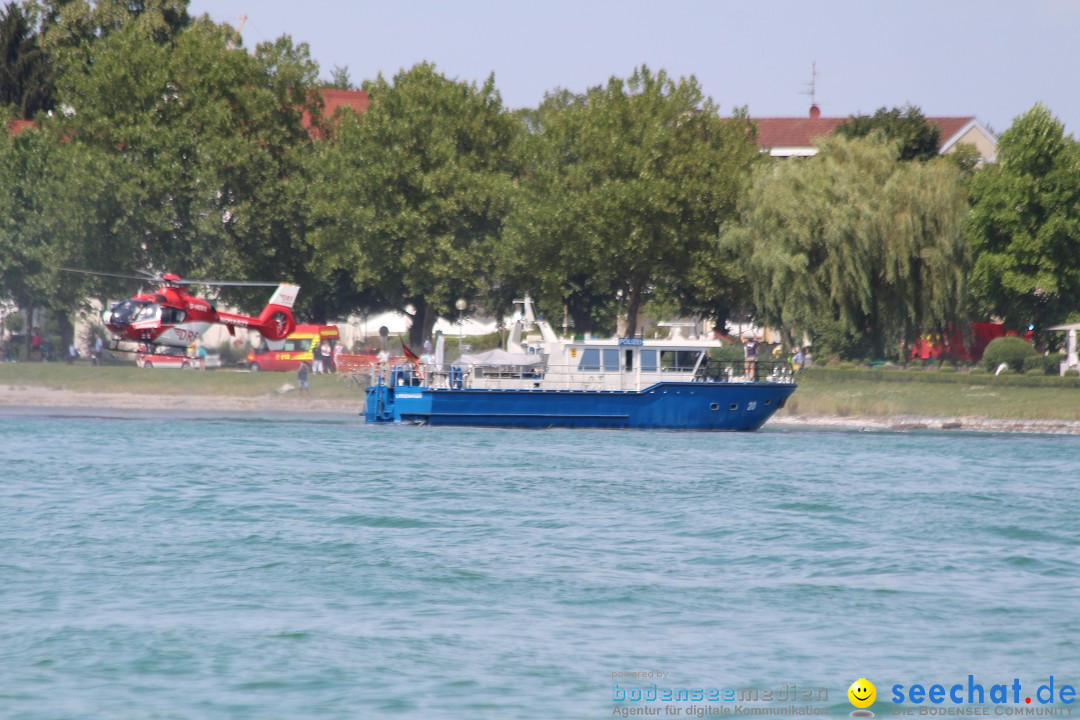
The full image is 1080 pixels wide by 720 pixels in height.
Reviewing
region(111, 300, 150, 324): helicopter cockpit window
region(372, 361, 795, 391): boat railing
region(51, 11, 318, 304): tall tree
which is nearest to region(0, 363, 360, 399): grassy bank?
region(51, 11, 318, 304): tall tree

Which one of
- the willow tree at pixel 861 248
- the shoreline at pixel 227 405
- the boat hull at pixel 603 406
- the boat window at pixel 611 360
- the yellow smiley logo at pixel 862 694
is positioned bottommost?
the yellow smiley logo at pixel 862 694

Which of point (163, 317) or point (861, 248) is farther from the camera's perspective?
point (861, 248)

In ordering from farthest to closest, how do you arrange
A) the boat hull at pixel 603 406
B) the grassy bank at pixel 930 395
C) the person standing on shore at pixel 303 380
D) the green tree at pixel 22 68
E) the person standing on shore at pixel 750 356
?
the green tree at pixel 22 68 < the person standing on shore at pixel 303 380 < the grassy bank at pixel 930 395 < the person standing on shore at pixel 750 356 < the boat hull at pixel 603 406

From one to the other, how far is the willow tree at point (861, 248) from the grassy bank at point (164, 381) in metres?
20.2

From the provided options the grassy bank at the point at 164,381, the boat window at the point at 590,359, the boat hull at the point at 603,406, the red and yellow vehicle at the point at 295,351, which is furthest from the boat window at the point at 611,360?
the red and yellow vehicle at the point at 295,351

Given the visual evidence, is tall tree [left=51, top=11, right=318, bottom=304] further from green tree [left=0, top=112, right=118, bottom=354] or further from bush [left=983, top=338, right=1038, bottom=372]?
bush [left=983, top=338, right=1038, bottom=372]

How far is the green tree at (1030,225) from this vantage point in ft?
222

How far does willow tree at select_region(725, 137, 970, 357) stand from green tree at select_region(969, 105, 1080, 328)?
Answer: 7.73 feet

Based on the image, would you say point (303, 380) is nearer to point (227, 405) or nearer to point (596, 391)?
point (227, 405)

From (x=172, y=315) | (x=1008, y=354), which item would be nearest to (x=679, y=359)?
(x=1008, y=354)

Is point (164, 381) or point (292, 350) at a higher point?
point (292, 350)

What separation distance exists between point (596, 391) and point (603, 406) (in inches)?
22.9

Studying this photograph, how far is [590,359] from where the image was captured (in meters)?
54.4

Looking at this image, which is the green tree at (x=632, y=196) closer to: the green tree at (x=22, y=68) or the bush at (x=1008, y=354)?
the bush at (x=1008, y=354)
